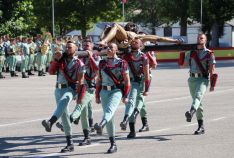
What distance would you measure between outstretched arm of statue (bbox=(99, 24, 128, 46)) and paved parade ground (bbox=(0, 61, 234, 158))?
196cm

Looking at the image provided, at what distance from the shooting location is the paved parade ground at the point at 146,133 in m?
11.8

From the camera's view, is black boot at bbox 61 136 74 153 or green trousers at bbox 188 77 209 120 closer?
black boot at bbox 61 136 74 153

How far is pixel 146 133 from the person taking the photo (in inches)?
561

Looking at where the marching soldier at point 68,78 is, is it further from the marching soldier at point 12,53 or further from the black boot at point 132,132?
the marching soldier at point 12,53

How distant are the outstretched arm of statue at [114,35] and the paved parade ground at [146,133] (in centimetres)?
196

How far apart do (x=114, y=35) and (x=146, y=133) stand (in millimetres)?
2165

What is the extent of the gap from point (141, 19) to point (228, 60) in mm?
56465

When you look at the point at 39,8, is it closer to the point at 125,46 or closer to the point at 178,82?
the point at 178,82

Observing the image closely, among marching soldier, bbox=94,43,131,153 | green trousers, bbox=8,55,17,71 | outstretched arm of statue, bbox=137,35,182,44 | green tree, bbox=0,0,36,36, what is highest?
green tree, bbox=0,0,36,36

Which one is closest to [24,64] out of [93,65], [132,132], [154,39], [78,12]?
[154,39]

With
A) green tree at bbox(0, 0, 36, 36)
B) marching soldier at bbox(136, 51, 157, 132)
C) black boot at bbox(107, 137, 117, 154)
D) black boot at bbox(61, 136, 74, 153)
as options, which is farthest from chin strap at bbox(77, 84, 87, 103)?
green tree at bbox(0, 0, 36, 36)

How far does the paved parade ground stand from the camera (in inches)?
466

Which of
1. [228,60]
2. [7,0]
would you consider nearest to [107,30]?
[7,0]

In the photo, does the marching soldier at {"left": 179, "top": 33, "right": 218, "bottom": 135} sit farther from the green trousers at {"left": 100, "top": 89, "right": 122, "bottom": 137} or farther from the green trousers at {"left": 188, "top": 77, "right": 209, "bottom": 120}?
the green trousers at {"left": 100, "top": 89, "right": 122, "bottom": 137}
